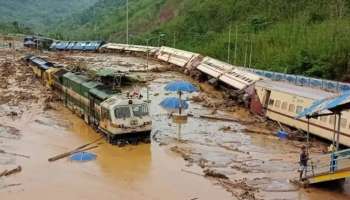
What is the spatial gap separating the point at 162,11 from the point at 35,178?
205 ft

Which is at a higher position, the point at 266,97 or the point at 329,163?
the point at 266,97

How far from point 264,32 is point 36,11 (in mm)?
111082

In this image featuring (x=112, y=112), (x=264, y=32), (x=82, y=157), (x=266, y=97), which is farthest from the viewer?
(x=264, y=32)

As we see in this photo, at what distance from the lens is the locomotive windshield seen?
25.5 metres

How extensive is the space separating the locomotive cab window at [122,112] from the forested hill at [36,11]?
107m

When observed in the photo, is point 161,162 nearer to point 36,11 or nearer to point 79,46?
point 79,46

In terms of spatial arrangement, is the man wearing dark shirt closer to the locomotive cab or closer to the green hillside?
the locomotive cab

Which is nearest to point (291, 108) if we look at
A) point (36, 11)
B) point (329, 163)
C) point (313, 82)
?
point (313, 82)

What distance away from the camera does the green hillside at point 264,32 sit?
128 feet

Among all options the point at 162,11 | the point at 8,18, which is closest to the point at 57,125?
the point at 162,11

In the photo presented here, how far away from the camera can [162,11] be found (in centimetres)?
8181

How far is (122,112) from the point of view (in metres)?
25.3

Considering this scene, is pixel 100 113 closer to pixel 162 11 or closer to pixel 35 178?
pixel 35 178

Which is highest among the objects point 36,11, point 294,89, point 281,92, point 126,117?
point 36,11
